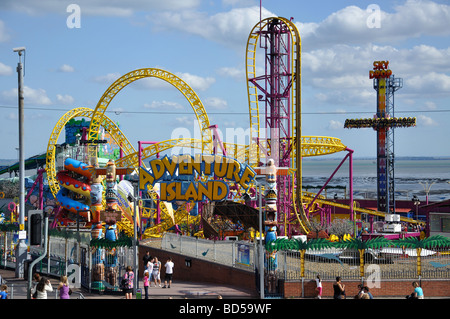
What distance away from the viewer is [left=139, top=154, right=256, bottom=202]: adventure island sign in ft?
99.5

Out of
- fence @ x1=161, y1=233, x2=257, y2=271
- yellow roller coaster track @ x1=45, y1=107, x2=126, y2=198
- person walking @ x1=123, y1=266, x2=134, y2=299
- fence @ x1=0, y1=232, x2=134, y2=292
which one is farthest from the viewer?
yellow roller coaster track @ x1=45, y1=107, x2=126, y2=198

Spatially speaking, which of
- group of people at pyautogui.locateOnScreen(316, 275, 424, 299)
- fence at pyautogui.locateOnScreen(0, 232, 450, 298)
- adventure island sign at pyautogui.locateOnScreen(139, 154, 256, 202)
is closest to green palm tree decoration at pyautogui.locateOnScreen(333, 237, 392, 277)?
fence at pyautogui.locateOnScreen(0, 232, 450, 298)

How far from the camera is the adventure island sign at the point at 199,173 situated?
30328mm

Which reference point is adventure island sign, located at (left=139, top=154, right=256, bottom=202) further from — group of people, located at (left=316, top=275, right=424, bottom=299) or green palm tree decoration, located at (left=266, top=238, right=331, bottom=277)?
group of people, located at (left=316, top=275, right=424, bottom=299)

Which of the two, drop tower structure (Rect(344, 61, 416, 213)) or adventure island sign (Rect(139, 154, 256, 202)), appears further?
drop tower structure (Rect(344, 61, 416, 213))

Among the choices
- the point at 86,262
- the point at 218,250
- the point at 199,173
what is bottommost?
the point at 86,262

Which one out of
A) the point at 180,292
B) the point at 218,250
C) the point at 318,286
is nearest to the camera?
the point at 318,286

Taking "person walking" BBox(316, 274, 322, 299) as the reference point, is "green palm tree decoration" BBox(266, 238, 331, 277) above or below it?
above

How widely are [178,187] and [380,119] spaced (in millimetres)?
45391

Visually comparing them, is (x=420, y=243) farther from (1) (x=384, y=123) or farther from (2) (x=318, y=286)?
(1) (x=384, y=123)

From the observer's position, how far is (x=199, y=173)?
102 feet

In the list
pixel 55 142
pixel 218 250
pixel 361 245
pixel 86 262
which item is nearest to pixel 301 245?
pixel 361 245

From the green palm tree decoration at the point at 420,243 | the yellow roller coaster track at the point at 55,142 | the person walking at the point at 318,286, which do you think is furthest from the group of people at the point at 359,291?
the yellow roller coaster track at the point at 55,142

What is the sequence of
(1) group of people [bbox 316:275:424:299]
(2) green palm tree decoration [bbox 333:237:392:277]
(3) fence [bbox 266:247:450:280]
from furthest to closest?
(3) fence [bbox 266:247:450:280] < (2) green palm tree decoration [bbox 333:237:392:277] < (1) group of people [bbox 316:275:424:299]
